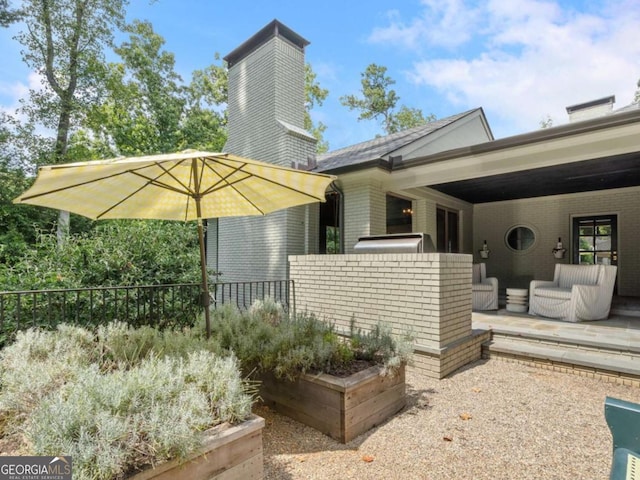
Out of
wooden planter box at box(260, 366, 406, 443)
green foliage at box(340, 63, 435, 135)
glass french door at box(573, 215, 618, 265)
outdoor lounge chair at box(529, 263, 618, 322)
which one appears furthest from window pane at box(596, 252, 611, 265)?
green foliage at box(340, 63, 435, 135)

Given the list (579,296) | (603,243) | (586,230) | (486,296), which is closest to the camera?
(579,296)

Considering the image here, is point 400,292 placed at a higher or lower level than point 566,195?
lower

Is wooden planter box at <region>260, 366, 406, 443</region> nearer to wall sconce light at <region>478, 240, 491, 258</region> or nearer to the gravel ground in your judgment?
the gravel ground

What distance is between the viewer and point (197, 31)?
12820mm

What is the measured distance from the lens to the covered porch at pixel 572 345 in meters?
3.62

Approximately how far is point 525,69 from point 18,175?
1686cm

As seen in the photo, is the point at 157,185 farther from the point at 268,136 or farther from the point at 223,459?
the point at 268,136

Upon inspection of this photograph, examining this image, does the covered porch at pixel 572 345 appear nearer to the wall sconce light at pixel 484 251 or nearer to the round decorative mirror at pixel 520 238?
the round decorative mirror at pixel 520 238

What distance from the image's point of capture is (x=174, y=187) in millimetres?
3082

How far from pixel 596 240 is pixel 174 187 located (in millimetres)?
9461

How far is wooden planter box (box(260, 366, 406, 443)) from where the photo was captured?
8.04 feet

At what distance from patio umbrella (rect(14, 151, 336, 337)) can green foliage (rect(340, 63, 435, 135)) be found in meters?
20.7

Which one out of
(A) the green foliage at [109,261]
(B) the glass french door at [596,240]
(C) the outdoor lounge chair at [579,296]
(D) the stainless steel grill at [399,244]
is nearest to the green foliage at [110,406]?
(A) the green foliage at [109,261]

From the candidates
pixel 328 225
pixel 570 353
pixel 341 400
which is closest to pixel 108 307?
pixel 341 400
